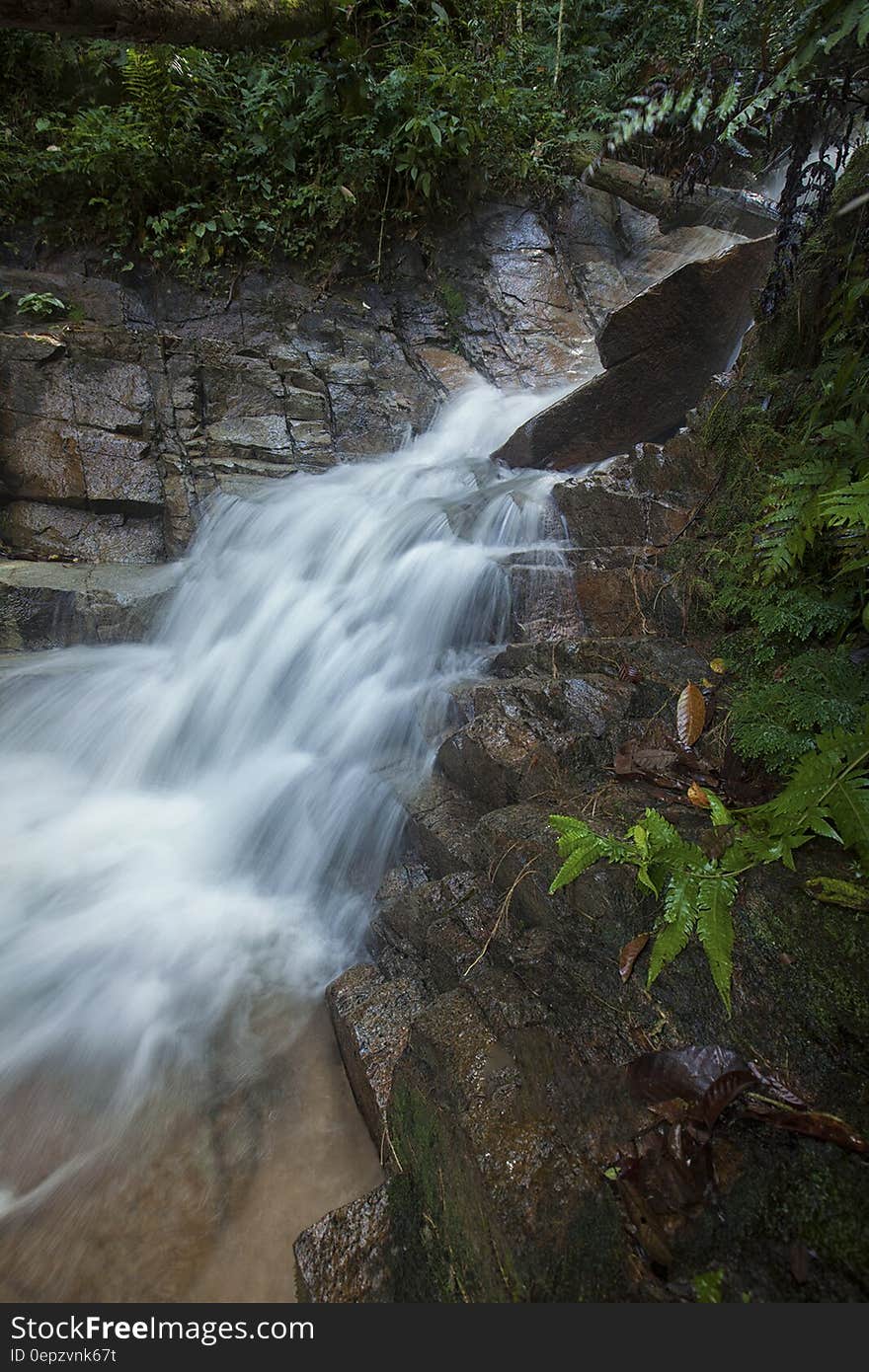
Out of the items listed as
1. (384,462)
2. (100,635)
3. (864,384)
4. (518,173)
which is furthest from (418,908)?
(518,173)

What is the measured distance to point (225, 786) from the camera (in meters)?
4.88

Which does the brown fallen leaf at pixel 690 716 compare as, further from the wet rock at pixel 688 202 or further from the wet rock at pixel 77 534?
the wet rock at pixel 688 202

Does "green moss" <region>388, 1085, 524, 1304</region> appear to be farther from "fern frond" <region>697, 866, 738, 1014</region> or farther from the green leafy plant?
the green leafy plant

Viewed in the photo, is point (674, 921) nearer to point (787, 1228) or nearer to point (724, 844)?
point (724, 844)

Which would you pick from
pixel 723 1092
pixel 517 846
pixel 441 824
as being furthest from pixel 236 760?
pixel 723 1092

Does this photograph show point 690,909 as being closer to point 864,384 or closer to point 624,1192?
point 624,1192

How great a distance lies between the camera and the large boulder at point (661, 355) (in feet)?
19.8

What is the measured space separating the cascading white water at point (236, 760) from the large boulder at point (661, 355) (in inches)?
30.2

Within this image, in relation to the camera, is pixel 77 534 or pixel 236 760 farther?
pixel 77 534

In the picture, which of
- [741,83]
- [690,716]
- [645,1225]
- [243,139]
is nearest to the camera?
[645,1225]

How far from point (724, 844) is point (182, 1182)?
2334mm

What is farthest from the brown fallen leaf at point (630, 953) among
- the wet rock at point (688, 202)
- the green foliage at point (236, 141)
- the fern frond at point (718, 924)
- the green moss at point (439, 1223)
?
the green foliage at point (236, 141)

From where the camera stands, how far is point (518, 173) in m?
10.5

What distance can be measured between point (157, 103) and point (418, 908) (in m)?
11.6
